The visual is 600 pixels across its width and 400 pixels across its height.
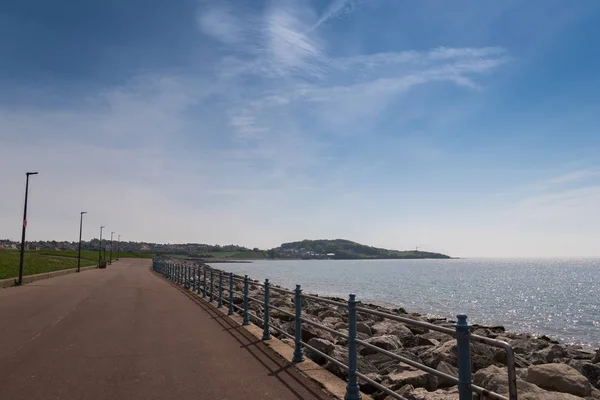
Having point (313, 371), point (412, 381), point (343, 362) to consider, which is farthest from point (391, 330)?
point (313, 371)

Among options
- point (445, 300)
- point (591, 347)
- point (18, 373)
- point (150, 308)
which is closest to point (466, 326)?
point (18, 373)

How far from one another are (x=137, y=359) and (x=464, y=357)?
6.44 meters

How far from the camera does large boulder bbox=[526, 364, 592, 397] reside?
8586mm

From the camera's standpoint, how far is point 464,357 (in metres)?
4.25

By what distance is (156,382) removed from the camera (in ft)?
24.0

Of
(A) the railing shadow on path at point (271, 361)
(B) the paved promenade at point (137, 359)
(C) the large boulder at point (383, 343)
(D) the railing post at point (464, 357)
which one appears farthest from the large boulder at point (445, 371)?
(D) the railing post at point (464, 357)

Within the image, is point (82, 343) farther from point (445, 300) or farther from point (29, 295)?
point (445, 300)

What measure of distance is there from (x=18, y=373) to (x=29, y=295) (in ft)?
53.2

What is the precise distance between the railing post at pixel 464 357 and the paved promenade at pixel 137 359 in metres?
2.71

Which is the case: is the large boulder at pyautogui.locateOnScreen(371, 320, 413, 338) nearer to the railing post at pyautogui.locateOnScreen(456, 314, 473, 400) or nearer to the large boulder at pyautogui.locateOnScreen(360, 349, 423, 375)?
the large boulder at pyautogui.locateOnScreen(360, 349, 423, 375)

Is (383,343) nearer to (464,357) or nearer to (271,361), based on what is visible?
(271,361)

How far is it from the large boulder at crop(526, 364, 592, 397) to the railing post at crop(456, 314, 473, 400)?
537 cm

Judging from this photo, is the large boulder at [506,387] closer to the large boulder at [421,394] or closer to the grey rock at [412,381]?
the large boulder at [421,394]

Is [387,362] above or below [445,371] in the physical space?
below
